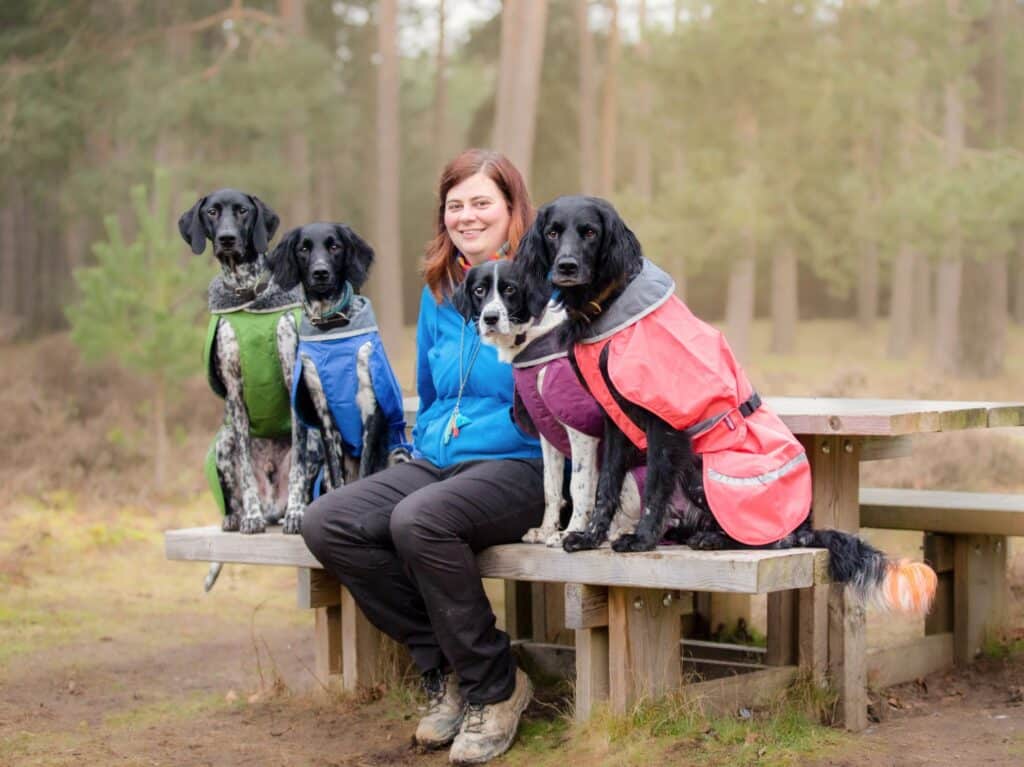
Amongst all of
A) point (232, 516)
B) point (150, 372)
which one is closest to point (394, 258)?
point (150, 372)

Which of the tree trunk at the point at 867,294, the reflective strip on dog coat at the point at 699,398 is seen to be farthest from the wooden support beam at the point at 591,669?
the tree trunk at the point at 867,294

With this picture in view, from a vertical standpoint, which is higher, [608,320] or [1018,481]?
[608,320]

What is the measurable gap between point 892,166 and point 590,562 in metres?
16.7

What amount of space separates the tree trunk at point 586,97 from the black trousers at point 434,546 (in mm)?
20127

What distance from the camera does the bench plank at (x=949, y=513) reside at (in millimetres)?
4891

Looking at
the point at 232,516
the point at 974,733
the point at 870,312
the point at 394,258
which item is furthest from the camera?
the point at 870,312

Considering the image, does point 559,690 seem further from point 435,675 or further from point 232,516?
point 232,516

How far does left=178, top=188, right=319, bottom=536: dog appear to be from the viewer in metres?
4.44

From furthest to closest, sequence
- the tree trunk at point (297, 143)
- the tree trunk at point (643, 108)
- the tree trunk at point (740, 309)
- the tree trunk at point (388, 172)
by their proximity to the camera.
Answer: the tree trunk at point (740, 309), the tree trunk at point (643, 108), the tree trunk at point (388, 172), the tree trunk at point (297, 143)

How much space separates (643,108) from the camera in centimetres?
2827

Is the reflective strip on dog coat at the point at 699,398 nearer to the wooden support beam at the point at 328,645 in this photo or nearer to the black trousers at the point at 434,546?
the black trousers at the point at 434,546

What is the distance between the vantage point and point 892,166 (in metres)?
19.1

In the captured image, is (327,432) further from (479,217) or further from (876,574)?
(876,574)

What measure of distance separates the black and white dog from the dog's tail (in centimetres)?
58
